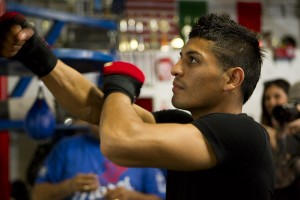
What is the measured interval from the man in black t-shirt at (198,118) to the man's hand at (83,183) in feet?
2.72

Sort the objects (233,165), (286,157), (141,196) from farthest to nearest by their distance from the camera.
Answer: (286,157)
(141,196)
(233,165)

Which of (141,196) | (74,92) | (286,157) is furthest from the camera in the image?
(286,157)

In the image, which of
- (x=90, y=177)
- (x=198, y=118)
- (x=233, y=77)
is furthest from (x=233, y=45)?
(x=90, y=177)

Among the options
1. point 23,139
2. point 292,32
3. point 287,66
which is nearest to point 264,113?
point 287,66

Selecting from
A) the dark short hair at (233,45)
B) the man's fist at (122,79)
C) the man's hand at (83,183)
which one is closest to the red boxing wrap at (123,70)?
the man's fist at (122,79)

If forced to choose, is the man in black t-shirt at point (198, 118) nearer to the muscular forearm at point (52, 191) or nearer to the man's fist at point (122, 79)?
the man's fist at point (122, 79)

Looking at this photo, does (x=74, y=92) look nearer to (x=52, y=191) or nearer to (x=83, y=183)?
(x=83, y=183)

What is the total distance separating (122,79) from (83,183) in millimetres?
1051

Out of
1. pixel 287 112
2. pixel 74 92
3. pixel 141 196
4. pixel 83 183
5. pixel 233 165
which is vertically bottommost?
pixel 141 196

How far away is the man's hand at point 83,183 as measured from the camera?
7.72 feet

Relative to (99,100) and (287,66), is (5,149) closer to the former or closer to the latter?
(99,100)

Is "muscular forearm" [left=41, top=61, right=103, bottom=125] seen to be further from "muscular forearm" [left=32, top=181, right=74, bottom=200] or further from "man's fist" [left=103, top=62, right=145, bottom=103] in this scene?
"muscular forearm" [left=32, top=181, right=74, bottom=200]

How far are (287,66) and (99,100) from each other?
13.8 ft

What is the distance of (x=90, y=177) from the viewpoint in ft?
7.78
